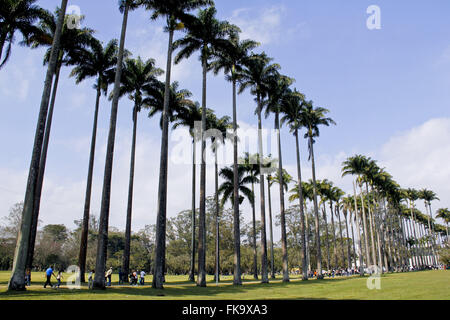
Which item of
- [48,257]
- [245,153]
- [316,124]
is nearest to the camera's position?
[316,124]

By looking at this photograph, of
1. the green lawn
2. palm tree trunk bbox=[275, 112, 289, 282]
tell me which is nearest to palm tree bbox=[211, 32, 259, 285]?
palm tree trunk bbox=[275, 112, 289, 282]

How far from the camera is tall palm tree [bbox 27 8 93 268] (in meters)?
25.9

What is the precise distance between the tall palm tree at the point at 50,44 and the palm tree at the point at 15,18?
65cm

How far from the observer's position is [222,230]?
66.1 meters

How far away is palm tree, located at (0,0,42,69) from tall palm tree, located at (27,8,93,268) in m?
0.65

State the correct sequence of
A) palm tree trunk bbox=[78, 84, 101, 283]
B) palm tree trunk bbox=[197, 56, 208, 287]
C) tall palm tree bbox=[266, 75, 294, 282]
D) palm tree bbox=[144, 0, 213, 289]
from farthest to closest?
tall palm tree bbox=[266, 75, 294, 282], palm tree trunk bbox=[78, 84, 101, 283], palm tree trunk bbox=[197, 56, 208, 287], palm tree bbox=[144, 0, 213, 289]

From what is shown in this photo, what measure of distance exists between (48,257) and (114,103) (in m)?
64.3

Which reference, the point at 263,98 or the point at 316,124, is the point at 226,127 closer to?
the point at 263,98

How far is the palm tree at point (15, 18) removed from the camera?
24188 millimetres

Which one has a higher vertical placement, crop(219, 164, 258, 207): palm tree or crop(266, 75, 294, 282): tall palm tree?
crop(266, 75, 294, 282): tall palm tree

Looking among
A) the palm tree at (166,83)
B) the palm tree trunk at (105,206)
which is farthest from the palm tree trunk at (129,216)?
the palm tree trunk at (105,206)

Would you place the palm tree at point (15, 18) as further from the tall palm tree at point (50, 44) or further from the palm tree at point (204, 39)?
the palm tree at point (204, 39)

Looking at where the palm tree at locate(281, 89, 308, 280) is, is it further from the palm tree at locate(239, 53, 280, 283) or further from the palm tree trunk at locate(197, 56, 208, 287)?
the palm tree trunk at locate(197, 56, 208, 287)
